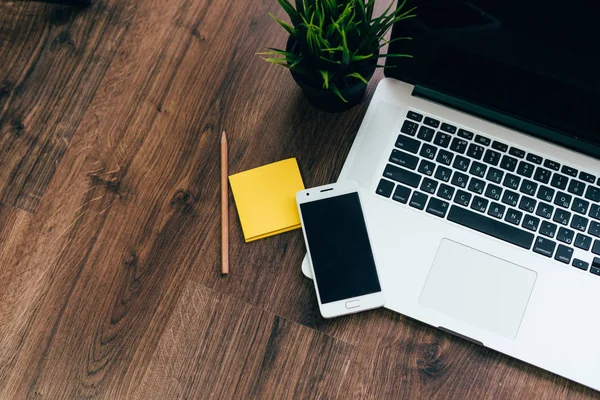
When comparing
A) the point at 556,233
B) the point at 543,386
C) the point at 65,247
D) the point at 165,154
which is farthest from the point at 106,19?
the point at 543,386

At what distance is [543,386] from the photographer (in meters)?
0.74

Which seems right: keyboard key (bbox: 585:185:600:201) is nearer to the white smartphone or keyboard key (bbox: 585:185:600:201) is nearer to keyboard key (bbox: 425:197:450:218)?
keyboard key (bbox: 425:197:450:218)

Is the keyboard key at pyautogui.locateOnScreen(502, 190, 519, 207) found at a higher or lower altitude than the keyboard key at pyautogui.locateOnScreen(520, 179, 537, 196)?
lower

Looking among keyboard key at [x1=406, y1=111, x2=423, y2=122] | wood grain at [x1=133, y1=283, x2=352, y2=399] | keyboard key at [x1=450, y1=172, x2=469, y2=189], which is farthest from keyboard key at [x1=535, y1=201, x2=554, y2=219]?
wood grain at [x1=133, y1=283, x2=352, y2=399]

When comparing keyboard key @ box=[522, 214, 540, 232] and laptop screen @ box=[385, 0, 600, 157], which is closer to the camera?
laptop screen @ box=[385, 0, 600, 157]

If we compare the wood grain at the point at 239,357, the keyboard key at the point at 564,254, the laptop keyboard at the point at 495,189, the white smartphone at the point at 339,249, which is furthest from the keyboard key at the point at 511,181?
the wood grain at the point at 239,357

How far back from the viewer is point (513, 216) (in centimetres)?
74

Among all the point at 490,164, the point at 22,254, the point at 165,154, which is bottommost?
the point at 22,254

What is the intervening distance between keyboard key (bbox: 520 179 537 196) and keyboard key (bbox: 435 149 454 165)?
107 mm

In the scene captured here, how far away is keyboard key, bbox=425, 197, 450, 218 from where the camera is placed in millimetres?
748

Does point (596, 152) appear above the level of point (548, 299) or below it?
above

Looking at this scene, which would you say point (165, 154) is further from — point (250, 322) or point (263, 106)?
point (250, 322)

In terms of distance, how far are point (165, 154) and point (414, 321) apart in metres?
0.45

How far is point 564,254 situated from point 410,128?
27cm
